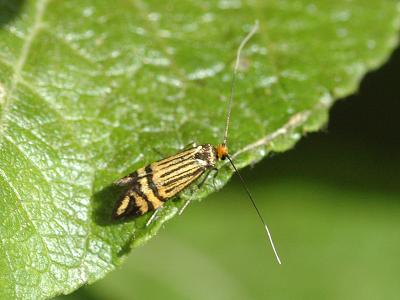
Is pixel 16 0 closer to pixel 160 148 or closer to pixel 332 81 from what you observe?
pixel 160 148

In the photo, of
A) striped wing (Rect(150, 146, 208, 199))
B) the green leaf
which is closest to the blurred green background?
the green leaf

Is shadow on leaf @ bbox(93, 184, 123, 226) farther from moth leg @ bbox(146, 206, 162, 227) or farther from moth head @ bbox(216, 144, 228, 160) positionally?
moth head @ bbox(216, 144, 228, 160)

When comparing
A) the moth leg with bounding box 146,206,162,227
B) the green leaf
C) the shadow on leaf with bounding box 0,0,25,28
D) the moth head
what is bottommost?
the moth leg with bounding box 146,206,162,227

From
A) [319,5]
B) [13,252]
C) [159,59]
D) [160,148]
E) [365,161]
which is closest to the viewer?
[13,252]

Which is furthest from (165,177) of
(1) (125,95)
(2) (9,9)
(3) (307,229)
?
(3) (307,229)

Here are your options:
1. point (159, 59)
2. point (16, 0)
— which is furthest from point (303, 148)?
point (16, 0)

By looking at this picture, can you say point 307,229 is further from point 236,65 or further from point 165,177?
point 165,177
